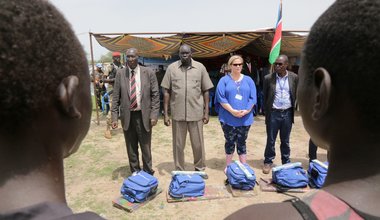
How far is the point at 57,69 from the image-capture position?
30.7 inches

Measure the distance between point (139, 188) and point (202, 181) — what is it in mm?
843

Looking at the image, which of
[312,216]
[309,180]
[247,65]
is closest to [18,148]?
[312,216]

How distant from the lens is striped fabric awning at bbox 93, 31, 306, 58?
7.98m

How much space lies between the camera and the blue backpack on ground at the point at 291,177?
408 centimetres

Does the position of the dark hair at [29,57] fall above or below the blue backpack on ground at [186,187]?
above

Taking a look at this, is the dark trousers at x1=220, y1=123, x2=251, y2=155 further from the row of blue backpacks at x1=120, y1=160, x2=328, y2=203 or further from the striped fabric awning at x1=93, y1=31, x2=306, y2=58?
the striped fabric awning at x1=93, y1=31, x2=306, y2=58

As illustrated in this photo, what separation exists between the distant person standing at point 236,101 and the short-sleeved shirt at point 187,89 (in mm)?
297

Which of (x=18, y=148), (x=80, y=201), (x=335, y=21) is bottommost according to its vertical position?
(x=80, y=201)

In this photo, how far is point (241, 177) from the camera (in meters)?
4.01

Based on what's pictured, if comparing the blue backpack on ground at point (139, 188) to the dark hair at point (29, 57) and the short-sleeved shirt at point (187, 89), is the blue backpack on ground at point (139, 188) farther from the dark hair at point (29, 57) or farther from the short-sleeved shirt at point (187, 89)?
the dark hair at point (29, 57)

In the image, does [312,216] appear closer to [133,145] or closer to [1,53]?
[1,53]

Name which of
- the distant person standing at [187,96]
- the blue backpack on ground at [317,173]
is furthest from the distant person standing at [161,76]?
the blue backpack on ground at [317,173]

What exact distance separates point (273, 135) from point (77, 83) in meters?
4.23

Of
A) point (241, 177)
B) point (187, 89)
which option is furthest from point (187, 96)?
point (241, 177)
